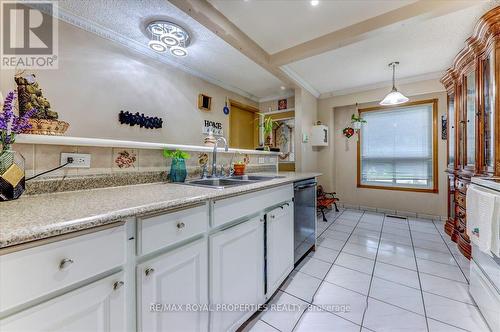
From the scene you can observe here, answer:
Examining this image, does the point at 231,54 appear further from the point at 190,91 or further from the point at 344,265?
the point at 344,265

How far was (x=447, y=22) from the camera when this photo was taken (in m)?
2.09

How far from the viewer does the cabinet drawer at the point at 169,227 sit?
0.82 m

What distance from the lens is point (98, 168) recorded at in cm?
124

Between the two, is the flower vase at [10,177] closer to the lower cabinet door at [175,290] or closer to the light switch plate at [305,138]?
the lower cabinet door at [175,290]

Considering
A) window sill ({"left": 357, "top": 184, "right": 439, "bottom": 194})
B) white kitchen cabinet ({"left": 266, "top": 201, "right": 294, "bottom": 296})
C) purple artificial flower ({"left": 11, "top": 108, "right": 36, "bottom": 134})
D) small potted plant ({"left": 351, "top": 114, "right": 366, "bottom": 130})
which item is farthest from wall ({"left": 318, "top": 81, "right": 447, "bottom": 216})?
purple artificial flower ({"left": 11, "top": 108, "right": 36, "bottom": 134})

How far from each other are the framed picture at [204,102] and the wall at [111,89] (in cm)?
8

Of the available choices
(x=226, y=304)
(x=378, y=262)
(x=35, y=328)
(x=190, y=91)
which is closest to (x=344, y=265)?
(x=378, y=262)

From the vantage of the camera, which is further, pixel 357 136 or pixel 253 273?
pixel 357 136

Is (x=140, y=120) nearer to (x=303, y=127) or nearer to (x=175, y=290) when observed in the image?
(x=175, y=290)

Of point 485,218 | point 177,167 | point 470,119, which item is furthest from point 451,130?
point 177,167

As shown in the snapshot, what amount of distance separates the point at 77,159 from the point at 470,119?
3.62 m

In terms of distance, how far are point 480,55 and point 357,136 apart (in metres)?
2.20

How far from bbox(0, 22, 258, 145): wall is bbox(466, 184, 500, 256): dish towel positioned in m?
3.18

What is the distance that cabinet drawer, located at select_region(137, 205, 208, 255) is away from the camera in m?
0.82
